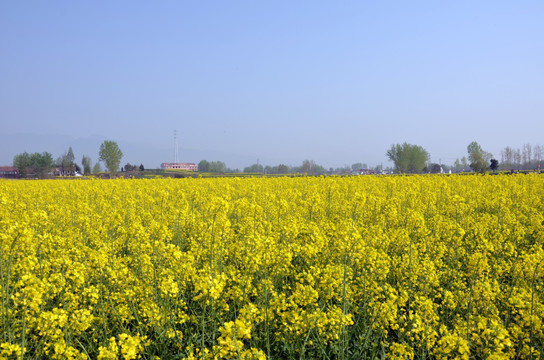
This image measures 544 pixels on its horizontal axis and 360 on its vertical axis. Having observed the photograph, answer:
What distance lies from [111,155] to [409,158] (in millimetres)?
74662

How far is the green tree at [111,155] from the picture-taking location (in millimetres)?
82838

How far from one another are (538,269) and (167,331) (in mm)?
4194

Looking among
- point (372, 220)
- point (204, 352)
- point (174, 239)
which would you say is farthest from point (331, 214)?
point (204, 352)

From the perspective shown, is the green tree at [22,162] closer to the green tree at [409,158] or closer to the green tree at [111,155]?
the green tree at [111,155]

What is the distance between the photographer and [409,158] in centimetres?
9331

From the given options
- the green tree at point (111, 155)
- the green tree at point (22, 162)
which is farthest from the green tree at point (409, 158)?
the green tree at point (22, 162)

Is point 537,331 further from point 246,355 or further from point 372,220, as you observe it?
point 372,220

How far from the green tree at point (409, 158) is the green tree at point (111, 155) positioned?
70238mm

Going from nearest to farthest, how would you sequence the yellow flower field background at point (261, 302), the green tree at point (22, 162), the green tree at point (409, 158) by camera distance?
the yellow flower field background at point (261, 302)
the green tree at point (22, 162)
the green tree at point (409, 158)

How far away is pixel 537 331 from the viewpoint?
143 inches

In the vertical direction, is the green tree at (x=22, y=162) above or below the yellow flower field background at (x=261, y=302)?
above

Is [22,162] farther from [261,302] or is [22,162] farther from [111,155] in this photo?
[261,302]

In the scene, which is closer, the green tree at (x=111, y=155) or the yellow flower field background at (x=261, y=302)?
the yellow flower field background at (x=261, y=302)

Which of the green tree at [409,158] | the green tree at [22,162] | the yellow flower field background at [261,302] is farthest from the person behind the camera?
the green tree at [409,158]
